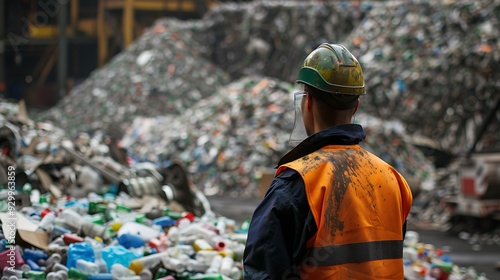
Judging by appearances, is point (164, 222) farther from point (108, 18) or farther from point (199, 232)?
point (108, 18)

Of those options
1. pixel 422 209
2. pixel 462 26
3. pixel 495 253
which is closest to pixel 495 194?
pixel 495 253

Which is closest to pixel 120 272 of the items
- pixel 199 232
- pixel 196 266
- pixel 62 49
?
pixel 196 266

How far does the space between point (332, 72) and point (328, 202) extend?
0.41 m

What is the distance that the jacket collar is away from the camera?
2.44 m

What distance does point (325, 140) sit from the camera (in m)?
2.44

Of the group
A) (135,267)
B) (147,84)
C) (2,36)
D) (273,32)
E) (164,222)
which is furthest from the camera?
(2,36)

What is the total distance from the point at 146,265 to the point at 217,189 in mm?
8473

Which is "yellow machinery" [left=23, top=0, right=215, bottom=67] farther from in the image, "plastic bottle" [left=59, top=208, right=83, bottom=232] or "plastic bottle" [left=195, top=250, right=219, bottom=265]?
"plastic bottle" [left=195, top=250, right=219, bottom=265]

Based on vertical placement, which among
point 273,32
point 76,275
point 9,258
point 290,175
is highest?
point 290,175

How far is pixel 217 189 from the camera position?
1311cm

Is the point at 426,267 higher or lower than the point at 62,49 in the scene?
lower

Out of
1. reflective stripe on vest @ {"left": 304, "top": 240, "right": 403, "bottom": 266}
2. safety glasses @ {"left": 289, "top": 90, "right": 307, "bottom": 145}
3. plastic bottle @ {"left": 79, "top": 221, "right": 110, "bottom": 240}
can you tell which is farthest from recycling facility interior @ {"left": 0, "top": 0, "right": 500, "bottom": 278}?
reflective stripe on vest @ {"left": 304, "top": 240, "right": 403, "bottom": 266}

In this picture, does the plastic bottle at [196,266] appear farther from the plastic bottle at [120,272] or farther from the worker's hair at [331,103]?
the worker's hair at [331,103]

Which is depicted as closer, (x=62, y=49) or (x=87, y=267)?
(x=87, y=267)
